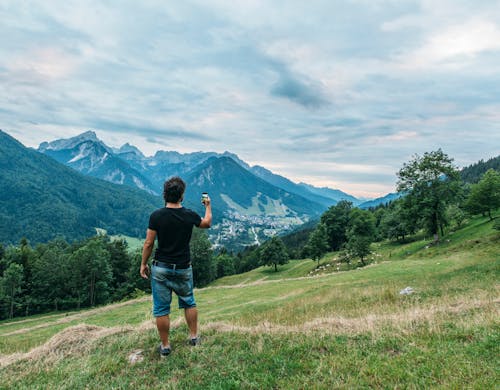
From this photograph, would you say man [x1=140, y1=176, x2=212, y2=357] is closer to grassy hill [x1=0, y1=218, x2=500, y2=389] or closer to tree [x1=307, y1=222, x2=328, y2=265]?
grassy hill [x1=0, y1=218, x2=500, y2=389]

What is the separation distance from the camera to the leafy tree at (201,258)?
69.9 meters

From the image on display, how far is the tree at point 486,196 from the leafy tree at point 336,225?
35.8 m

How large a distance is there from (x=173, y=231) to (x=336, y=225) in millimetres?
81518

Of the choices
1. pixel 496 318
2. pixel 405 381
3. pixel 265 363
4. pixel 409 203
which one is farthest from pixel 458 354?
pixel 409 203

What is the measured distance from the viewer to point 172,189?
6.48m

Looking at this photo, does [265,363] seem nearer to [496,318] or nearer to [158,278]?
[158,278]

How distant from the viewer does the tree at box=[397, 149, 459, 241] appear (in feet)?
134

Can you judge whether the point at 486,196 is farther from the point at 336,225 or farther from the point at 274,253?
the point at 274,253

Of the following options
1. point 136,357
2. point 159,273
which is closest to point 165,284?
point 159,273

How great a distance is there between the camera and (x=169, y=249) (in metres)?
6.47

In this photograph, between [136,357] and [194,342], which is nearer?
[136,357]

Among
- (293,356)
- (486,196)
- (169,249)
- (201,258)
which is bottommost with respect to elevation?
(201,258)

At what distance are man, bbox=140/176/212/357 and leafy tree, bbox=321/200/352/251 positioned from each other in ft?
263

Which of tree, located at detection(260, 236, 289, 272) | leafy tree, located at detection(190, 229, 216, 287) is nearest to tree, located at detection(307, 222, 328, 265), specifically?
tree, located at detection(260, 236, 289, 272)
